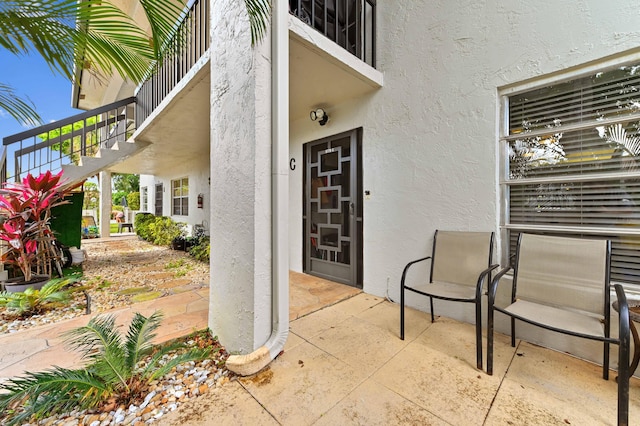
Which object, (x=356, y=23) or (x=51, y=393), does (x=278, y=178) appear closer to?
(x=51, y=393)

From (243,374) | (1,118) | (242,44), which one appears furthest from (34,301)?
(242,44)

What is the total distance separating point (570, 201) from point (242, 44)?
3.00 metres

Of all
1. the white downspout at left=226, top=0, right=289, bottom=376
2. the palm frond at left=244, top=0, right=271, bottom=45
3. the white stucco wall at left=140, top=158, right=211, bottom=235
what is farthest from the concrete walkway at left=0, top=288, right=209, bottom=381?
the white stucco wall at left=140, top=158, right=211, bottom=235

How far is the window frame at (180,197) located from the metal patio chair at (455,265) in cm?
801

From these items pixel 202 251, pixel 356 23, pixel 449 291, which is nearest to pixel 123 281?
pixel 202 251

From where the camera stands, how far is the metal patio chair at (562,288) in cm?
167

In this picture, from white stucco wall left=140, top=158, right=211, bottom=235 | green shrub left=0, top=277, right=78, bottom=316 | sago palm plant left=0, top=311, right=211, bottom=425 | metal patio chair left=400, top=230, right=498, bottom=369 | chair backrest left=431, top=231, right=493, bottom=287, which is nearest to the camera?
sago palm plant left=0, top=311, right=211, bottom=425

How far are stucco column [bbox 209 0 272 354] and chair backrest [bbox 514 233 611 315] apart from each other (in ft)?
6.91

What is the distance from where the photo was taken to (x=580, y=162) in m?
2.11

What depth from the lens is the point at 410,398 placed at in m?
1.61

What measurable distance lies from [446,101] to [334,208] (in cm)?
198

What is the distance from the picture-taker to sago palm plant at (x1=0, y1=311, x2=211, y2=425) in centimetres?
137

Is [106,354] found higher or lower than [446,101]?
lower

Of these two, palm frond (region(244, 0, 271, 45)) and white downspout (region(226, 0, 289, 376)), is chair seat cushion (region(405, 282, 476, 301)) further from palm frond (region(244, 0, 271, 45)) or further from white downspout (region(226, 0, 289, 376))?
palm frond (region(244, 0, 271, 45))
